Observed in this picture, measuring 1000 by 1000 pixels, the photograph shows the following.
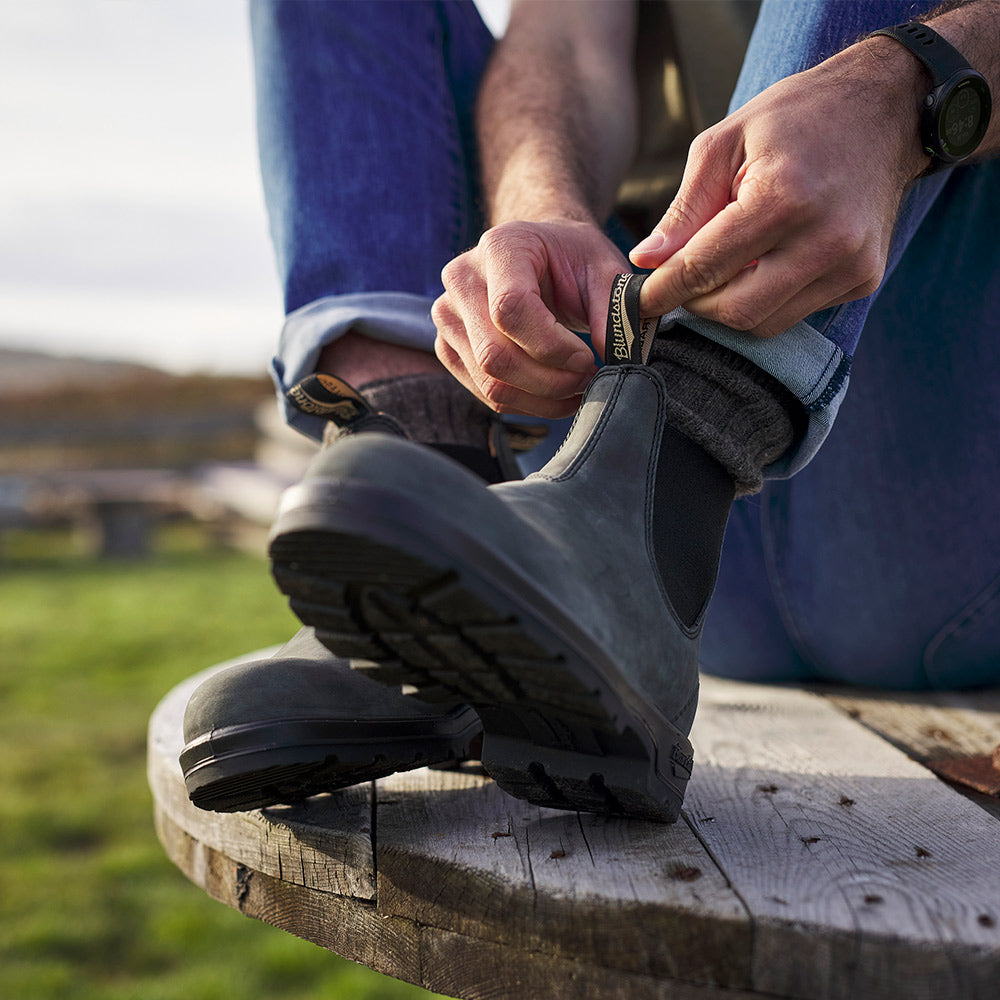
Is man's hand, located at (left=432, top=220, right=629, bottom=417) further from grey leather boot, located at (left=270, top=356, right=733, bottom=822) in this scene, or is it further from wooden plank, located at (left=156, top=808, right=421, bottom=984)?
wooden plank, located at (left=156, top=808, right=421, bottom=984)

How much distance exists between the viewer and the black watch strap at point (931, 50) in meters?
0.77

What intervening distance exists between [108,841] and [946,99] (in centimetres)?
252

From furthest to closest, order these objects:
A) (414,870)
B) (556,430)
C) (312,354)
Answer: (556,430) < (312,354) < (414,870)

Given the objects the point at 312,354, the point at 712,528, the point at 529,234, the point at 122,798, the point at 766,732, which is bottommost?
the point at 122,798

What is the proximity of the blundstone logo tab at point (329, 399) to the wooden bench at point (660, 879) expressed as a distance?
356mm

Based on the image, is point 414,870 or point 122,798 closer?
point 414,870

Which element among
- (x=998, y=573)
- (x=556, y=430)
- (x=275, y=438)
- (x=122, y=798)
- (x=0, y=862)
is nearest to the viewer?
(x=998, y=573)

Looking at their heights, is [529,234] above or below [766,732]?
above

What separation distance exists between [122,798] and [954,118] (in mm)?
2713

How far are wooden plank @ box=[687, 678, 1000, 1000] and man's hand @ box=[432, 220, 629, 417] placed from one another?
38cm

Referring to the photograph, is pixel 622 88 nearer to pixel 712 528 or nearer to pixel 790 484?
pixel 790 484

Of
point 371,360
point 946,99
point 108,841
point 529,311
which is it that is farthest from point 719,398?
point 108,841

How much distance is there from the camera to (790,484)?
113cm

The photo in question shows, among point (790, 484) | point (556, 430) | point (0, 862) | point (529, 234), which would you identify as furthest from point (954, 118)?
point (0, 862)
